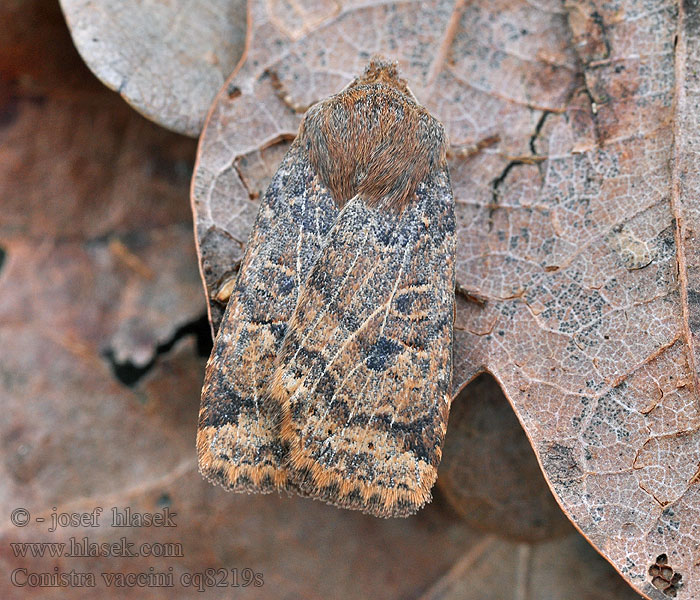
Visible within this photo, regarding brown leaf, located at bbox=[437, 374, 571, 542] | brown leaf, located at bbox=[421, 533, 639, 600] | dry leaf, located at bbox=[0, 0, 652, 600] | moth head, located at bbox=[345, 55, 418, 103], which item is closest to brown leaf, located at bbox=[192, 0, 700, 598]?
moth head, located at bbox=[345, 55, 418, 103]

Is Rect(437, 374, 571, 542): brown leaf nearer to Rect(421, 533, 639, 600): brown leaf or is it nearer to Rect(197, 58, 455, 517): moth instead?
Rect(421, 533, 639, 600): brown leaf

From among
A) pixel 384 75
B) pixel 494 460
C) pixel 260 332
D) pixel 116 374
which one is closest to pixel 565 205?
pixel 384 75

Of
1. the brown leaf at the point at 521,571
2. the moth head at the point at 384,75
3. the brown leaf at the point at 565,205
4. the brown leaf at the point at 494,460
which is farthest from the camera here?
the brown leaf at the point at 521,571

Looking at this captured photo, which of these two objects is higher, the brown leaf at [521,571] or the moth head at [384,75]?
the moth head at [384,75]

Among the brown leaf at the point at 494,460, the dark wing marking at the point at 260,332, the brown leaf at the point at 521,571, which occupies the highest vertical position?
the dark wing marking at the point at 260,332

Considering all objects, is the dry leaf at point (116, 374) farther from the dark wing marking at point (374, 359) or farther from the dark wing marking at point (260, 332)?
the dark wing marking at point (374, 359)

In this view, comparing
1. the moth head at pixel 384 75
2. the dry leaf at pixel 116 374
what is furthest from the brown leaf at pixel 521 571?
the moth head at pixel 384 75
